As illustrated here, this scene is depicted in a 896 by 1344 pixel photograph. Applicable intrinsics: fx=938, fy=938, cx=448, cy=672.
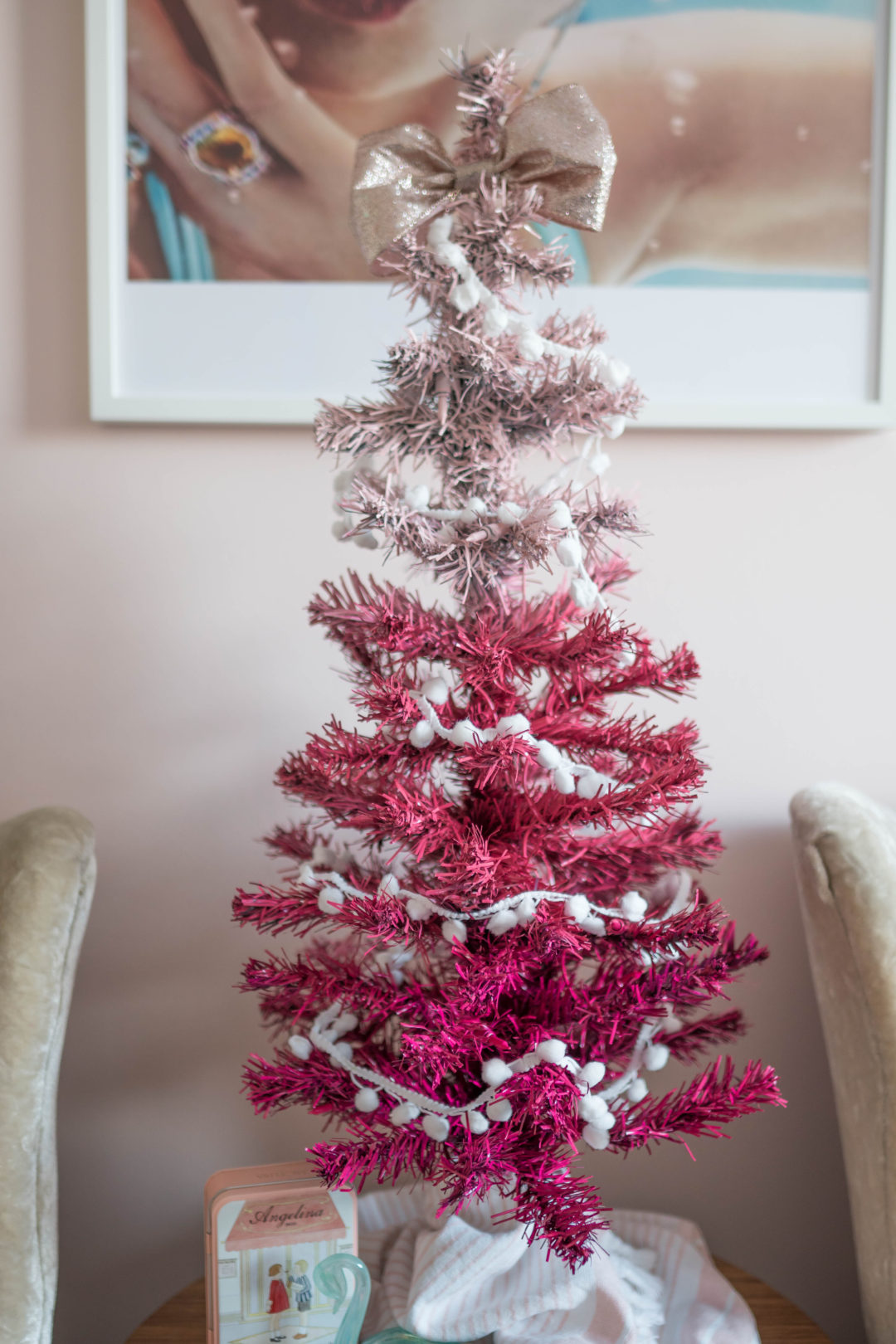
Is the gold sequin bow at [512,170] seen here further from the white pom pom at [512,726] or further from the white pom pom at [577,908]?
the white pom pom at [577,908]

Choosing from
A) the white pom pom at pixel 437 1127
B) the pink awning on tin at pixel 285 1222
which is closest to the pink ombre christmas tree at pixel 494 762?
the white pom pom at pixel 437 1127

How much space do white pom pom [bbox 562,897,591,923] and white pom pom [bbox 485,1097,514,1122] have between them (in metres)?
0.14

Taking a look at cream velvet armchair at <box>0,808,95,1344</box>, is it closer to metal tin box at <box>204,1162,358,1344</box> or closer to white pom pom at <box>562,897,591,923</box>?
metal tin box at <box>204,1162,358,1344</box>

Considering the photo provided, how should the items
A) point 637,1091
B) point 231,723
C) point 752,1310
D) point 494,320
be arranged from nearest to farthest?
1. point 494,320
2. point 637,1091
3. point 752,1310
4. point 231,723

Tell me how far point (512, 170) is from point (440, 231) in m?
0.07

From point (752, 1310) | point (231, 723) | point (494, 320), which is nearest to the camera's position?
point (494, 320)

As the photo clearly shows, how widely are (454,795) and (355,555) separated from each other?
369 millimetres

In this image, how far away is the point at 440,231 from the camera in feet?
2.19

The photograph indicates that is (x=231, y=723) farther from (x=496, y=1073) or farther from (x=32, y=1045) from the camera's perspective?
(x=496, y=1073)

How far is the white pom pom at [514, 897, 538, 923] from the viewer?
0.67 metres

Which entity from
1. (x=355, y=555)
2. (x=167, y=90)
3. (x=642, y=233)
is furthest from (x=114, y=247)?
(x=642, y=233)

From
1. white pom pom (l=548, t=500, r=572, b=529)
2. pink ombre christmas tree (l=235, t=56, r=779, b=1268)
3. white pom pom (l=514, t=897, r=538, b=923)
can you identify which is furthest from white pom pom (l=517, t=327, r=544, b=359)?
white pom pom (l=514, t=897, r=538, b=923)

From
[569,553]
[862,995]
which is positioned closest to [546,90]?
[569,553]

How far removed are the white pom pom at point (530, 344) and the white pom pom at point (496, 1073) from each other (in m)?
0.51
